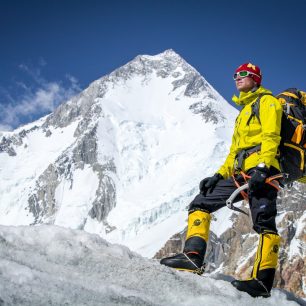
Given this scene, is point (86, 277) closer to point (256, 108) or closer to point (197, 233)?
point (197, 233)

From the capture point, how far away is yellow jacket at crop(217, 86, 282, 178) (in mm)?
4977

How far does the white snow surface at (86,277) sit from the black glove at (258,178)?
979 millimetres

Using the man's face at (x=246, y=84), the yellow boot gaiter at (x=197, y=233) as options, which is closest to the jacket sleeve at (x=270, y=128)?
the man's face at (x=246, y=84)

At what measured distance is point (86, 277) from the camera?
3.67 metres

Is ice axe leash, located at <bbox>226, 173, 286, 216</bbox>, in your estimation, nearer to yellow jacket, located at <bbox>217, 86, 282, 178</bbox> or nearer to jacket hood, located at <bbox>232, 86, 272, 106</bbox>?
yellow jacket, located at <bbox>217, 86, 282, 178</bbox>

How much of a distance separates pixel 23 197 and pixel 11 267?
157 metres

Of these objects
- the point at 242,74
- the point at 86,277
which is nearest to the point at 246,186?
the point at 242,74

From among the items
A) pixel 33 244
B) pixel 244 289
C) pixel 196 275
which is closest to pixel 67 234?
pixel 33 244

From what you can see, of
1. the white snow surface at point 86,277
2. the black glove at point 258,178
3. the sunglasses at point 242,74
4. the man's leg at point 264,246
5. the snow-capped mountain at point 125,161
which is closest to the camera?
the white snow surface at point 86,277

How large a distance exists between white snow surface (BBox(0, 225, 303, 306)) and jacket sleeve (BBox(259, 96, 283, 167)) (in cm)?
133

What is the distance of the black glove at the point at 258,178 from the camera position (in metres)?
4.79

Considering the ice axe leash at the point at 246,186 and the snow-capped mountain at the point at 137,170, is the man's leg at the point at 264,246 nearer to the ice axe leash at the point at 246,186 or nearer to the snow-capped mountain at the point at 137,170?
the ice axe leash at the point at 246,186

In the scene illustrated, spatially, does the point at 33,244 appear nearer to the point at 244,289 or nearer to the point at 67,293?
the point at 67,293

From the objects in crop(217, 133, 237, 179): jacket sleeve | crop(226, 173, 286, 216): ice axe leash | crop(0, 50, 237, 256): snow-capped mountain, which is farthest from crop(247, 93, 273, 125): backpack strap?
crop(0, 50, 237, 256): snow-capped mountain
